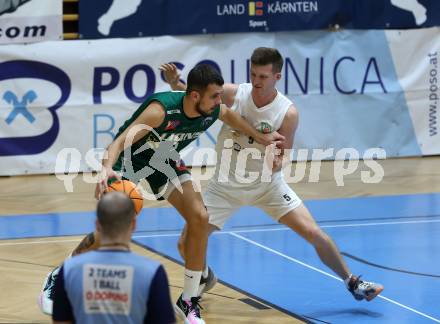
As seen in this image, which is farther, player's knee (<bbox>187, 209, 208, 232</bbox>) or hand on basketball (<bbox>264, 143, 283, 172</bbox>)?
hand on basketball (<bbox>264, 143, 283, 172</bbox>)

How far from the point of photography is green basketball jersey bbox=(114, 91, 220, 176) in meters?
6.58

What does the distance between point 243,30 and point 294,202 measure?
643 cm

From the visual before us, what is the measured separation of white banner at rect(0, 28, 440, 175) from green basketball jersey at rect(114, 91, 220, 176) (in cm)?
604

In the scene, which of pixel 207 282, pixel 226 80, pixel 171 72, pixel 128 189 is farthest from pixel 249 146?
pixel 226 80

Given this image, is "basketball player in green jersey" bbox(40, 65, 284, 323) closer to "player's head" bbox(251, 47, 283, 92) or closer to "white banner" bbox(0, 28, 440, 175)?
"player's head" bbox(251, 47, 283, 92)

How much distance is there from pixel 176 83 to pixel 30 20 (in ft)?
18.8

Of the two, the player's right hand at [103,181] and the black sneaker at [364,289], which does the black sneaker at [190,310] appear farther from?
the player's right hand at [103,181]

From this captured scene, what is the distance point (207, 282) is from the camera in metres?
7.34

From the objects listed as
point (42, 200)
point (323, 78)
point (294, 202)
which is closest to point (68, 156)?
point (42, 200)

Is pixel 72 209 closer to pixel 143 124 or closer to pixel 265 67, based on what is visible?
pixel 265 67

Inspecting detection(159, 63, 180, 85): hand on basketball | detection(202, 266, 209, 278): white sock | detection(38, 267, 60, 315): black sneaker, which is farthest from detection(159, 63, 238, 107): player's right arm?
detection(38, 267, 60, 315): black sneaker

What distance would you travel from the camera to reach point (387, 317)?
6.95 m

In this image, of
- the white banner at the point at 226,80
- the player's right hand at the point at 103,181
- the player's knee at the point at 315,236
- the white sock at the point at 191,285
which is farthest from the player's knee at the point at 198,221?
the white banner at the point at 226,80

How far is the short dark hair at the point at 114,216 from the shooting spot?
12.9ft
